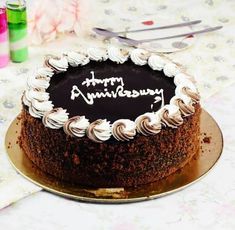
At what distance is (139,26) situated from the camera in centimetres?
203

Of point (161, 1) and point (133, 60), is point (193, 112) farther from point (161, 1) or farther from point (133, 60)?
point (161, 1)

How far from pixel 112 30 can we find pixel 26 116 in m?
0.71

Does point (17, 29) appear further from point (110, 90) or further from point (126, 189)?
point (126, 189)

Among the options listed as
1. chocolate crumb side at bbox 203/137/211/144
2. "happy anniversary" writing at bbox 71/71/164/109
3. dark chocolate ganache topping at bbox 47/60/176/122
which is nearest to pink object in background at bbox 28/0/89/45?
dark chocolate ganache topping at bbox 47/60/176/122

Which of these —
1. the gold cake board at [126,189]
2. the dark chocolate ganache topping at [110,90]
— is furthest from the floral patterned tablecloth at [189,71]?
the dark chocolate ganache topping at [110,90]

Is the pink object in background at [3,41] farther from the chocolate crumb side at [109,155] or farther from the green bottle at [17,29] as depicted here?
the chocolate crumb side at [109,155]

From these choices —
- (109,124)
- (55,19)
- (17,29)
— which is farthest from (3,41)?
(109,124)

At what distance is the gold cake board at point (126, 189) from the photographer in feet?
4.28

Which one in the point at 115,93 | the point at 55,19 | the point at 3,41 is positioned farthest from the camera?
the point at 55,19

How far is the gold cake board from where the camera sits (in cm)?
131

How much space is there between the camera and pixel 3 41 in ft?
5.87

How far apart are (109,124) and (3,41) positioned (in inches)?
24.1

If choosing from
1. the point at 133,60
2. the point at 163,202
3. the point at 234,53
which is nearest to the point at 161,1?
the point at 234,53

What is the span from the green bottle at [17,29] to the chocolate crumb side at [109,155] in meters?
0.47
